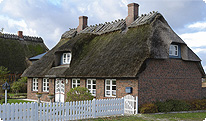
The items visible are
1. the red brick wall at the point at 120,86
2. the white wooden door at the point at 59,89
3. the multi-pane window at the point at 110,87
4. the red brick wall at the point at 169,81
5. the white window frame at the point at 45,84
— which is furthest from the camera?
the white window frame at the point at 45,84

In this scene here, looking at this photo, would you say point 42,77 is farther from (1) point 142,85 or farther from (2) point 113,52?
(1) point 142,85

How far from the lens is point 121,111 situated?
47.4ft

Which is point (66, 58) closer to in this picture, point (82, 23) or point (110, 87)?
point (82, 23)

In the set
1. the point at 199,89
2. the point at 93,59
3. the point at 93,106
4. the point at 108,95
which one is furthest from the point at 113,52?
the point at 199,89

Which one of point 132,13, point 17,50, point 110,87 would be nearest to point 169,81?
point 110,87

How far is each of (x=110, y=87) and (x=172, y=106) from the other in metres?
4.45

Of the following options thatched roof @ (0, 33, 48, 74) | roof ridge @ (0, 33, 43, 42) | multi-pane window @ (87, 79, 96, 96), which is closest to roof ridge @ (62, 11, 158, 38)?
multi-pane window @ (87, 79, 96, 96)

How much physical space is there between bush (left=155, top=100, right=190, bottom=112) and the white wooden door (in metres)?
8.87

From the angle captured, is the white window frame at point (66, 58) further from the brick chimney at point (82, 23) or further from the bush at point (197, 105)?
the bush at point (197, 105)

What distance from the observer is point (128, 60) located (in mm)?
16141

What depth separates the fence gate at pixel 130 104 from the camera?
1484 centimetres

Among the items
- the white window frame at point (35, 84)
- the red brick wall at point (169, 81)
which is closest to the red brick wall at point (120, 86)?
the red brick wall at point (169, 81)

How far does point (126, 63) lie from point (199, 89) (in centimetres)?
771

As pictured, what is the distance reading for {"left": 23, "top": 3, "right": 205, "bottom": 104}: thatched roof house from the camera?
52.3ft
